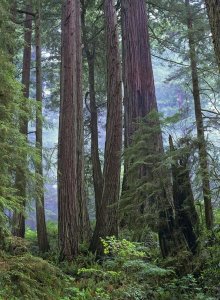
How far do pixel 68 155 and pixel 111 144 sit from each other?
106cm

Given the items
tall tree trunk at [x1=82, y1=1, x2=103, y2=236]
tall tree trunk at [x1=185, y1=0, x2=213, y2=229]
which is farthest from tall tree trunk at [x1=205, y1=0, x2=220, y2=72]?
tall tree trunk at [x1=82, y1=1, x2=103, y2=236]

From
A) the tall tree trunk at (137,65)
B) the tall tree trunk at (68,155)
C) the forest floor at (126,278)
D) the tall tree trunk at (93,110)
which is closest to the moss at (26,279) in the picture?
the forest floor at (126,278)

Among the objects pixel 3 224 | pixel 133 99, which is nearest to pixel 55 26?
pixel 133 99

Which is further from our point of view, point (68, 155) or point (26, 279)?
point (68, 155)

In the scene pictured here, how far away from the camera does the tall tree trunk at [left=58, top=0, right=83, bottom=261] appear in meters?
8.58

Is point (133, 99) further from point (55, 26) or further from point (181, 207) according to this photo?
point (55, 26)

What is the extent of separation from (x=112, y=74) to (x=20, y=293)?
6.47m

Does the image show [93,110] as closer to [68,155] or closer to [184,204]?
[68,155]

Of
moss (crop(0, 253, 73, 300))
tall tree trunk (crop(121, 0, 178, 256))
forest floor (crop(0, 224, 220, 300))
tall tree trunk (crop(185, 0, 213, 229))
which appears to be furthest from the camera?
tall tree trunk (crop(121, 0, 178, 256))

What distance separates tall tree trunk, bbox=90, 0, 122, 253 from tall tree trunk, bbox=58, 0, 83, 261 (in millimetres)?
609

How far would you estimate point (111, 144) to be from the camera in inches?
347

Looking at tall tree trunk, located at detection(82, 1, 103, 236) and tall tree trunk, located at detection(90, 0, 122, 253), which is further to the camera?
tall tree trunk, located at detection(82, 1, 103, 236)

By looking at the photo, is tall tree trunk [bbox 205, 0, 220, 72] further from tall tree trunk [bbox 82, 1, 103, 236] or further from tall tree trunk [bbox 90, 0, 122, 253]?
tall tree trunk [bbox 82, 1, 103, 236]

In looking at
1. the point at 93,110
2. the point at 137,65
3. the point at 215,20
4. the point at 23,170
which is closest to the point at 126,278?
the point at 23,170
